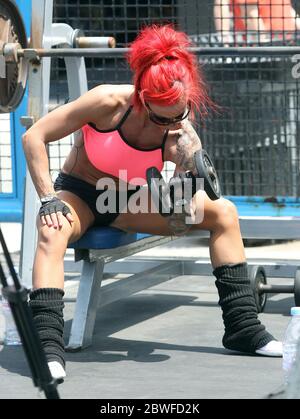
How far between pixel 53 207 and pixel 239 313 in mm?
810

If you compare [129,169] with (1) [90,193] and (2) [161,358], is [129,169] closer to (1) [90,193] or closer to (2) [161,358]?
(1) [90,193]

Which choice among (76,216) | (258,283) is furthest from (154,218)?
(258,283)

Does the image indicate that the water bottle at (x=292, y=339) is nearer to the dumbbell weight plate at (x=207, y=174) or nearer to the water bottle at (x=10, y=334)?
the dumbbell weight plate at (x=207, y=174)

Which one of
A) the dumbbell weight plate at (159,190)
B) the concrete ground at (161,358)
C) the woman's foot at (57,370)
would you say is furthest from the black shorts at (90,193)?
the woman's foot at (57,370)

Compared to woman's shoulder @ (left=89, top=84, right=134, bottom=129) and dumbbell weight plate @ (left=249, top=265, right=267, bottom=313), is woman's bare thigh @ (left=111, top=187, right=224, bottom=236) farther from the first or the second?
dumbbell weight plate @ (left=249, top=265, right=267, bottom=313)

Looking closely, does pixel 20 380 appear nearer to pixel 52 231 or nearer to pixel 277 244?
pixel 52 231

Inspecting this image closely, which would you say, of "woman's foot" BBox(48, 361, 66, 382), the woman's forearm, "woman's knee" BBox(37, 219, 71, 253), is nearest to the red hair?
the woman's forearm

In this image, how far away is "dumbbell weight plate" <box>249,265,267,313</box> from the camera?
4.62m

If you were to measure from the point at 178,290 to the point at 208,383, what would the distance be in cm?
172

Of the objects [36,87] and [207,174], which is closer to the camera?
[207,174]

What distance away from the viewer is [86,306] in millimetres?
4242

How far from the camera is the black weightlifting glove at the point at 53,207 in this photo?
3.89m

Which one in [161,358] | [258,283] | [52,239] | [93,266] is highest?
[52,239]
